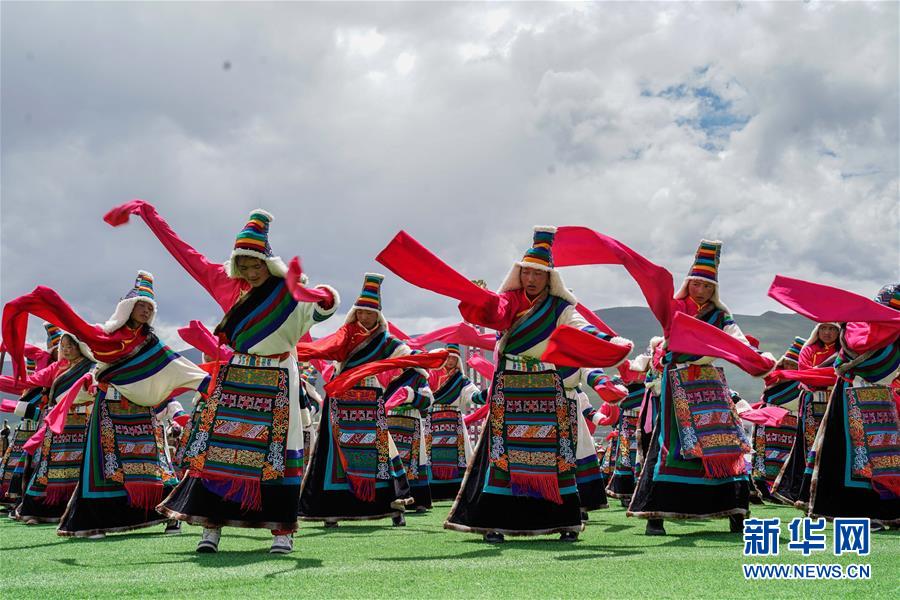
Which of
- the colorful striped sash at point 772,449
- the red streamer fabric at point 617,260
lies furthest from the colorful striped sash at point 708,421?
the colorful striped sash at point 772,449

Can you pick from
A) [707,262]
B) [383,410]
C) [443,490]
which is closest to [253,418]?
[383,410]

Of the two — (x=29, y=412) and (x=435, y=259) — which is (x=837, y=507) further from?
(x=29, y=412)

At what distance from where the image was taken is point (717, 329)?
20.2 ft

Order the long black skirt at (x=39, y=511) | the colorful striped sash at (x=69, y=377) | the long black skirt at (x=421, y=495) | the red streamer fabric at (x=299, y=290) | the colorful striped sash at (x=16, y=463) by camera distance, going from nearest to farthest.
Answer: the red streamer fabric at (x=299, y=290)
the long black skirt at (x=39, y=511)
the colorful striped sash at (x=69, y=377)
the long black skirt at (x=421, y=495)
the colorful striped sash at (x=16, y=463)

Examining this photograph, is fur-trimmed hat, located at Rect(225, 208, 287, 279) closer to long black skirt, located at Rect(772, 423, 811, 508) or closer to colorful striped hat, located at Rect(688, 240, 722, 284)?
colorful striped hat, located at Rect(688, 240, 722, 284)

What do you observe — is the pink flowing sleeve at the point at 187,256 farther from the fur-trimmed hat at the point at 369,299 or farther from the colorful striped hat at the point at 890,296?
the colorful striped hat at the point at 890,296

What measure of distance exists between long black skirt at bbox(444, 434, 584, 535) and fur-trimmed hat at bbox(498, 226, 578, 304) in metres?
1.27

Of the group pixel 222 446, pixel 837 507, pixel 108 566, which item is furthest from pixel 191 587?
pixel 837 507

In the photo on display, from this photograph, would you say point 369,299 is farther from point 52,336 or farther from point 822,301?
point 52,336

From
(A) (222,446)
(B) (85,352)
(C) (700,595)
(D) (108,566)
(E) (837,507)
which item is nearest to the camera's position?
(C) (700,595)

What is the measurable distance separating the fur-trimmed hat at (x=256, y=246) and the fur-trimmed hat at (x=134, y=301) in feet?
4.68

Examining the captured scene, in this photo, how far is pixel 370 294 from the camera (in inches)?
324

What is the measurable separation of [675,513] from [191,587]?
3446mm

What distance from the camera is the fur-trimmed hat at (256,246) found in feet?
18.6
